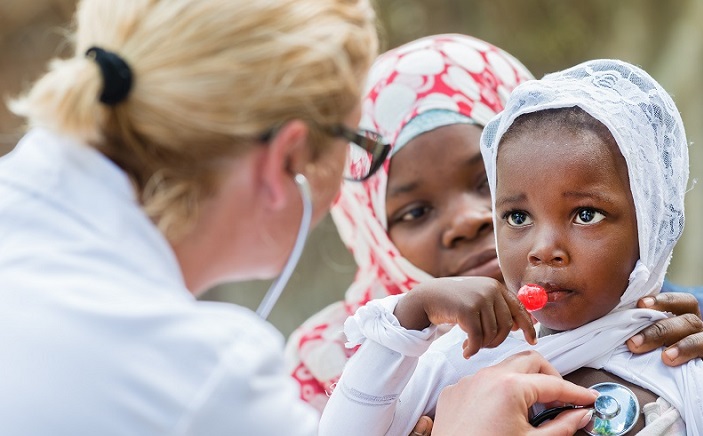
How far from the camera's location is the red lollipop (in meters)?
2.30

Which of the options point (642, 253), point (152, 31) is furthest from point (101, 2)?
point (642, 253)

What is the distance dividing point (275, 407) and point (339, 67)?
684mm

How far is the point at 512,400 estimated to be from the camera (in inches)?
86.4

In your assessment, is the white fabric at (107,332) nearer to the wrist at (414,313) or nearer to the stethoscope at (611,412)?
the wrist at (414,313)

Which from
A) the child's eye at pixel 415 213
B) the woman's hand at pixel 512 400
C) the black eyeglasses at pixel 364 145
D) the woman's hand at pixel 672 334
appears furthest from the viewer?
the child's eye at pixel 415 213

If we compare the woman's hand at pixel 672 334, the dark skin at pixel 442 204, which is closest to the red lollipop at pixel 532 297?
the woman's hand at pixel 672 334

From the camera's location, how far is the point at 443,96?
131 inches

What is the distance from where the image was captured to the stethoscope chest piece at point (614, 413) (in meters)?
2.22

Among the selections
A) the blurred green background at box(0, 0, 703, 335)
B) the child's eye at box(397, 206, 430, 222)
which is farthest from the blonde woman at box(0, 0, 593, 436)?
the blurred green background at box(0, 0, 703, 335)

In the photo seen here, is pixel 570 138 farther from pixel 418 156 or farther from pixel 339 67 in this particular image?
pixel 418 156

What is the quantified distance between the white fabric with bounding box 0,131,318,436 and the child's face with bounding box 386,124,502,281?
129cm

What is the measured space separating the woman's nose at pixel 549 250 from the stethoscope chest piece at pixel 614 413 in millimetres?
312

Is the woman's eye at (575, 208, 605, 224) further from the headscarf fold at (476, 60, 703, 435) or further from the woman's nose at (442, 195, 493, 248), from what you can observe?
the woman's nose at (442, 195, 493, 248)

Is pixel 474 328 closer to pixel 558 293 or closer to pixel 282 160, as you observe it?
pixel 558 293
